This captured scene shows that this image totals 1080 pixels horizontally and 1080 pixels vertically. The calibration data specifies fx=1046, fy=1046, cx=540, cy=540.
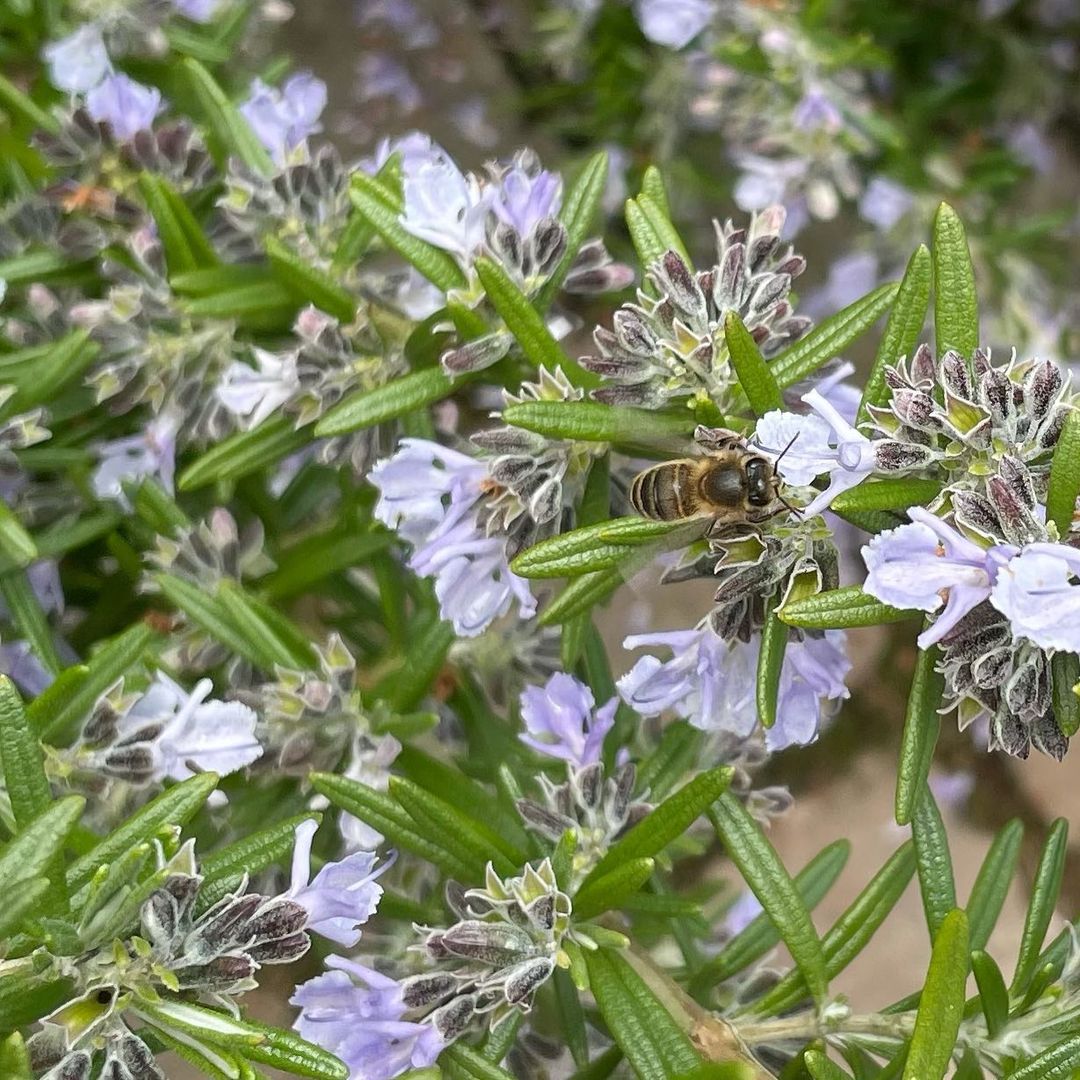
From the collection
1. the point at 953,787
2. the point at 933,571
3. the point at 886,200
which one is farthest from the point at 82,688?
the point at 953,787

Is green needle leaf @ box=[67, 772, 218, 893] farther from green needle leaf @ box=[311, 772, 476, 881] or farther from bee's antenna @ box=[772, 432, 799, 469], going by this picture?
bee's antenna @ box=[772, 432, 799, 469]

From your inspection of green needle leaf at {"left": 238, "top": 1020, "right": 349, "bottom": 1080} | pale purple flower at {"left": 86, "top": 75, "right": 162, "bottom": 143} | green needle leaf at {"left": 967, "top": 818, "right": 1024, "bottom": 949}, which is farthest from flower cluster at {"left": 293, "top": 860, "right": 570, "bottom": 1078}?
pale purple flower at {"left": 86, "top": 75, "right": 162, "bottom": 143}

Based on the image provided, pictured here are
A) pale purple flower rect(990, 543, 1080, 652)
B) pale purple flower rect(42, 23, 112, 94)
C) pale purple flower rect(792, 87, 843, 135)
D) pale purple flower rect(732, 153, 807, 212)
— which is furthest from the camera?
pale purple flower rect(732, 153, 807, 212)

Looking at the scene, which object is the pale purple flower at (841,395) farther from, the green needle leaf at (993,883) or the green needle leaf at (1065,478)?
the green needle leaf at (993,883)

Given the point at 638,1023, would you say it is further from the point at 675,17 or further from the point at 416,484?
the point at 675,17

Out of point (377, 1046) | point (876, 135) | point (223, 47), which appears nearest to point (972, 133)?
point (876, 135)

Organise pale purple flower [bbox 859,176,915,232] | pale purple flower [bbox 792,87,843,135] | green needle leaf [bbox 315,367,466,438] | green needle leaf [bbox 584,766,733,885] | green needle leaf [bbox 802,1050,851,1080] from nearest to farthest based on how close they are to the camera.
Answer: green needle leaf [bbox 802,1050,851,1080] → green needle leaf [bbox 584,766,733,885] → green needle leaf [bbox 315,367,466,438] → pale purple flower [bbox 792,87,843,135] → pale purple flower [bbox 859,176,915,232]
